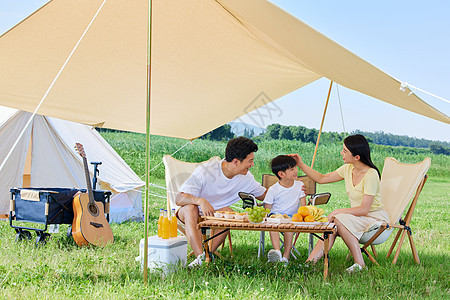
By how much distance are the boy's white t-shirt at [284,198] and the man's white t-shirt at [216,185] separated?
5.5 inches

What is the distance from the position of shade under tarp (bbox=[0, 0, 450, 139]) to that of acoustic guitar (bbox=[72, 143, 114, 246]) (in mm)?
721

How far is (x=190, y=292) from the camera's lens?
2.46 meters

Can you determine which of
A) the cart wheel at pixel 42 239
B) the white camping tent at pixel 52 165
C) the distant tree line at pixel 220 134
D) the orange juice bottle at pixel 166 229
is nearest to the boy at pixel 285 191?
the orange juice bottle at pixel 166 229

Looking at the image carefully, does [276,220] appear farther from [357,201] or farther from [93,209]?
[93,209]

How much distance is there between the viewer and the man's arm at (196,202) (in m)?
3.06

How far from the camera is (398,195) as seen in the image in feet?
11.4

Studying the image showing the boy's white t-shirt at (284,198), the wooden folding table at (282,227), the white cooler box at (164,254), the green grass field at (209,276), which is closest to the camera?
the green grass field at (209,276)

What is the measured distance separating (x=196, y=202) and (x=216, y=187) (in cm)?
30

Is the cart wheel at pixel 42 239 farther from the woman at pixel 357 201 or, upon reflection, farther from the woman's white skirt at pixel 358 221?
the woman's white skirt at pixel 358 221

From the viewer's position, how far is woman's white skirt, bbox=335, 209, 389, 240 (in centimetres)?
306

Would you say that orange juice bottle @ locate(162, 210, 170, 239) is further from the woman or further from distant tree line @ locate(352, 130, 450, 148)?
distant tree line @ locate(352, 130, 450, 148)

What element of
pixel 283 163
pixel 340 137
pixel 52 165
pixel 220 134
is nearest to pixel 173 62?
pixel 283 163

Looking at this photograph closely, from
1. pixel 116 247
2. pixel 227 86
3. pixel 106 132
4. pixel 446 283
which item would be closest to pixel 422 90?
pixel 446 283

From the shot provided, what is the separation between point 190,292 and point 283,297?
50 centimetres
